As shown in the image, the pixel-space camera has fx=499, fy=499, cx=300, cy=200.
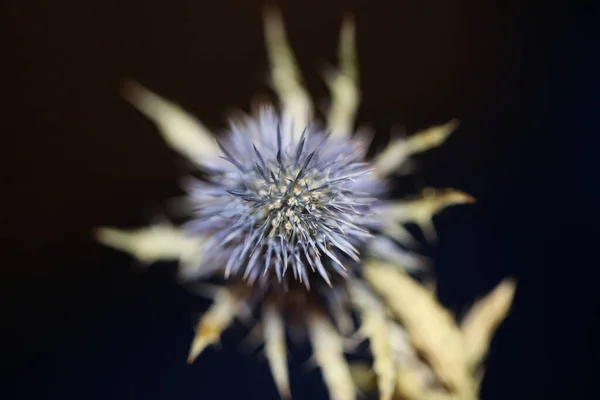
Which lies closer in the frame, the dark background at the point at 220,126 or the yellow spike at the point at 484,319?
the dark background at the point at 220,126

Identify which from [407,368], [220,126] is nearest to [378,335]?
[407,368]

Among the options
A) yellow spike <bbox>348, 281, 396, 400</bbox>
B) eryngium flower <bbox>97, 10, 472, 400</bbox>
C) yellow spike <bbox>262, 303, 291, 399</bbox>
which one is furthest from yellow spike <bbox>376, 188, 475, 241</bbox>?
yellow spike <bbox>262, 303, 291, 399</bbox>

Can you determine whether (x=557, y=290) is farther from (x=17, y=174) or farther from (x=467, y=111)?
(x=17, y=174)

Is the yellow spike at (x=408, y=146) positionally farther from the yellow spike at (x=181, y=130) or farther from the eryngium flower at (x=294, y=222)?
the yellow spike at (x=181, y=130)

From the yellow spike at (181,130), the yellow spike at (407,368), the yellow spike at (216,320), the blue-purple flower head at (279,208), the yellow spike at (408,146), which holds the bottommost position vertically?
the yellow spike at (407,368)

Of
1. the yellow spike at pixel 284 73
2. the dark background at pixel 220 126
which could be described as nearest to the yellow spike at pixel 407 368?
the dark background at pixel 220 126

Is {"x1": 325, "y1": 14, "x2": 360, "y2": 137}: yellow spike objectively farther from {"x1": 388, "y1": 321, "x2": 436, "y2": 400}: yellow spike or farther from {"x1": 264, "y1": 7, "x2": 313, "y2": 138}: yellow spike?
{"x1": 388, "y1": 321, "x2": 436, "y2": 400}: yellow spike

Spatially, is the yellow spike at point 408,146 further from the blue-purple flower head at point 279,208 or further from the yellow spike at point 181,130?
the yellow spike at point 181,130

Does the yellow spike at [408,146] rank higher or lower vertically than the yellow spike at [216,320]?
higher

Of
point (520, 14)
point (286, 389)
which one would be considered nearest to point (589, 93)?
point (520, 14)
